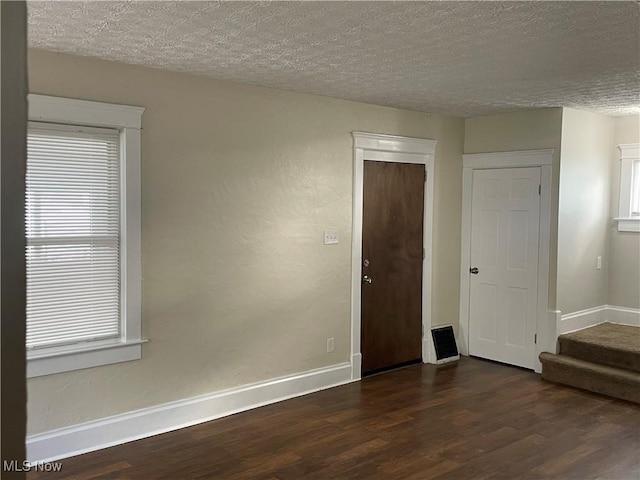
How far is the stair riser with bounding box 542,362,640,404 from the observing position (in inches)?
175

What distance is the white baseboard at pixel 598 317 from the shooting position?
206 inches

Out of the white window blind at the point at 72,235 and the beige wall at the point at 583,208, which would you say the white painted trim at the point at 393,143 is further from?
the white window blind at the point at 72,235

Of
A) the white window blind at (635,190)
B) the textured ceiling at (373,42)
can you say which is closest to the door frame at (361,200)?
the textured ceiling at (373,42)

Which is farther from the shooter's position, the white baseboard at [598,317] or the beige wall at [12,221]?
the white baseboard at [598,317]

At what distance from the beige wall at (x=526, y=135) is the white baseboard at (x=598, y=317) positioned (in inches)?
11.8

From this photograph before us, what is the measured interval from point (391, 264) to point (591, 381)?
1926 millimetres

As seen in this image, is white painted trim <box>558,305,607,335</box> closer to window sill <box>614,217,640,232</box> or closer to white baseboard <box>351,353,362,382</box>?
window sill <box>614,217,640,232</box>

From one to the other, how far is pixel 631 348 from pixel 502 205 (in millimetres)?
1661

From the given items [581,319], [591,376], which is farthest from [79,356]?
[581,319]

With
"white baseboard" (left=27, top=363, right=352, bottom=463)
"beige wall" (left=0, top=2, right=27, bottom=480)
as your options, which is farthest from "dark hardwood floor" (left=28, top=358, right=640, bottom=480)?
"beige wall" (left=0, top=2, right=27, bottom=480)

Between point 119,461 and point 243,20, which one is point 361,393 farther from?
point 243,20

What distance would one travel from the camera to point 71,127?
3371 mm

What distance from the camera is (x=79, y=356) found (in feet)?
11.3

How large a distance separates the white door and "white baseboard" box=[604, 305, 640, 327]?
110 cm
